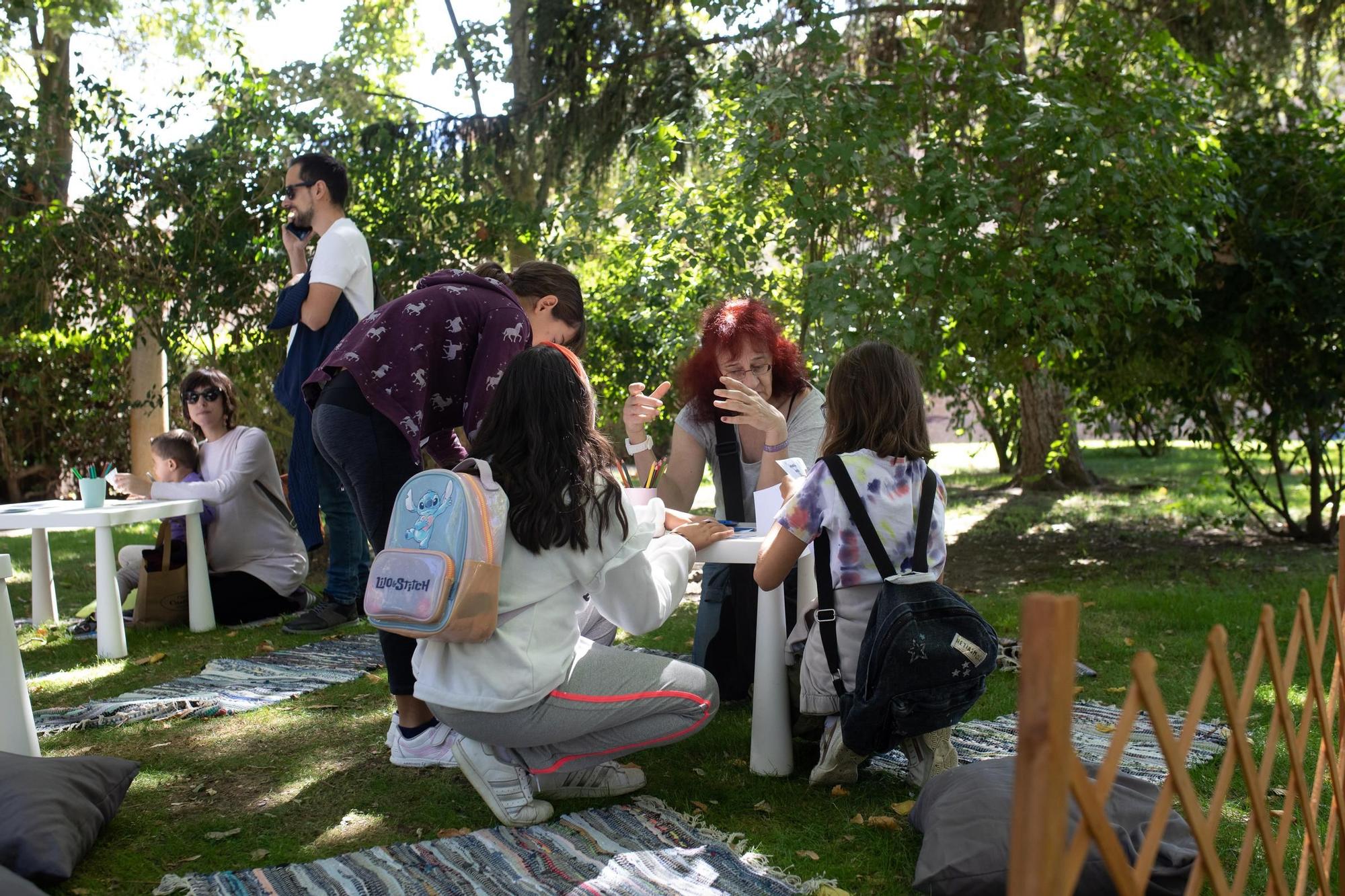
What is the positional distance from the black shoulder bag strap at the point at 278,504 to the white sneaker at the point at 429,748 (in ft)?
8.34

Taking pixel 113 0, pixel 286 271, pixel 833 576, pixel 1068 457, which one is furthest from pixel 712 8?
pixel 113 0

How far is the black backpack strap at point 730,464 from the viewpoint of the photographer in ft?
13.3

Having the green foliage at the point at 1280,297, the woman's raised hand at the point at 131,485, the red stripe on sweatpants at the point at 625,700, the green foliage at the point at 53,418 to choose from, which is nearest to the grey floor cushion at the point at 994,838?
the red stripe on sweatpants at the point at 625,700

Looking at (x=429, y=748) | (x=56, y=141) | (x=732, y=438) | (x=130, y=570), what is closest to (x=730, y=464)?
(x=732, y=438)

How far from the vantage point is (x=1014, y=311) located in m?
5.68

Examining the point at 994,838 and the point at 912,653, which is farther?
the point at 912,653

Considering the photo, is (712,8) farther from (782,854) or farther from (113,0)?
(113,0)

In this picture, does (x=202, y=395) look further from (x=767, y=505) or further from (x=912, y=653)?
(x=912, y=653)

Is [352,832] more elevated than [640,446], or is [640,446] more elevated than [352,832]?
[640,446]

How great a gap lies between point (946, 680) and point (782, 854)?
1.91ft

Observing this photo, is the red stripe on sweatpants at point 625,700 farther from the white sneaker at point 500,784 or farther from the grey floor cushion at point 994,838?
the grey floor cushion at point 994,838

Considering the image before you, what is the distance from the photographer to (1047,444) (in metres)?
11.2

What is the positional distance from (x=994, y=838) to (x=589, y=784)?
1176mm

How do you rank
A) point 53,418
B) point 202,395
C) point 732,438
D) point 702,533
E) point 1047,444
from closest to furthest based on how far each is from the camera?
point 702,533 < point 732,438 < point 202,395 < point 1047,444 < point 53,418
